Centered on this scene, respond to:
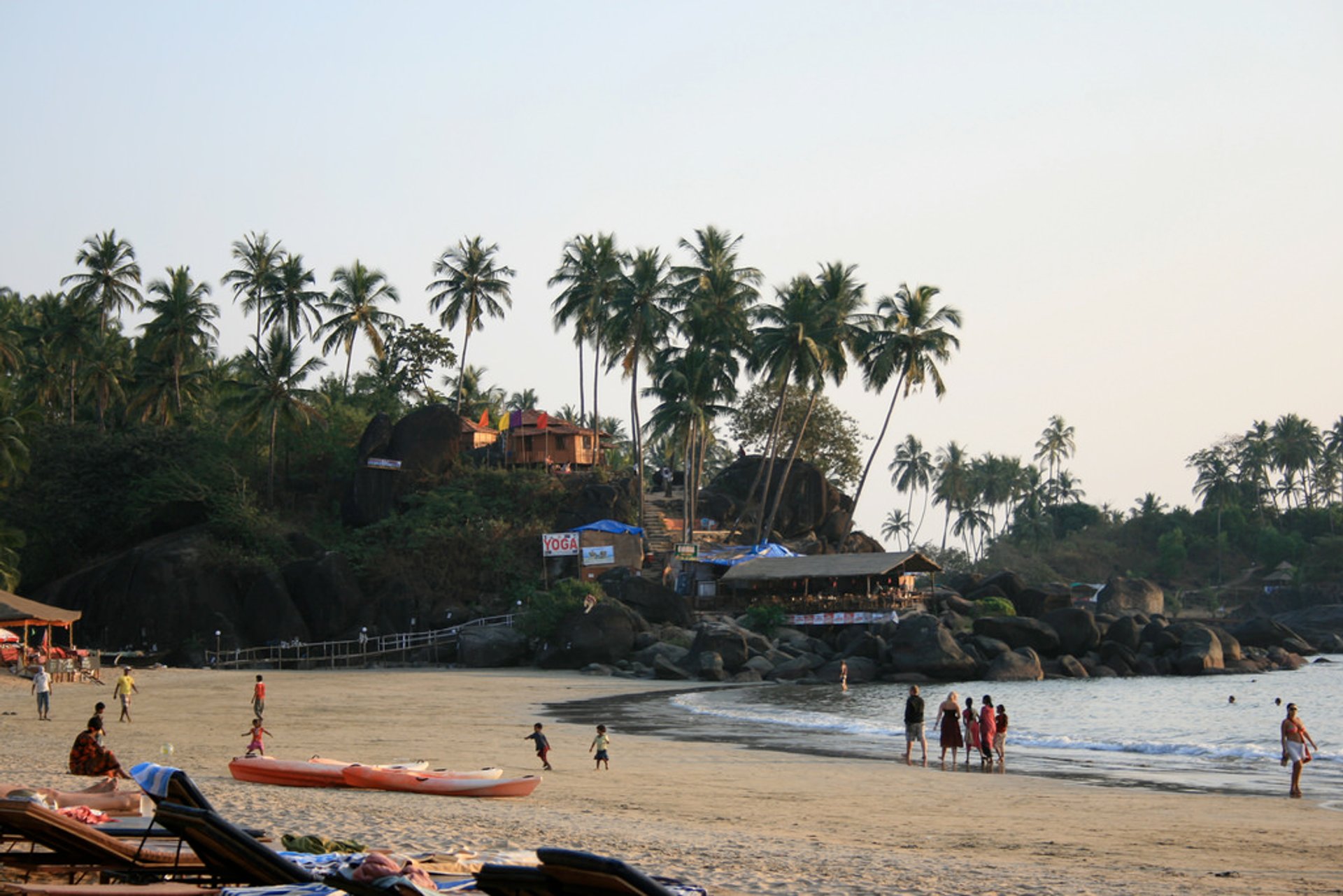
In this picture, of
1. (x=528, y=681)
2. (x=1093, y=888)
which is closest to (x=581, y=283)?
(x=528, y=681)

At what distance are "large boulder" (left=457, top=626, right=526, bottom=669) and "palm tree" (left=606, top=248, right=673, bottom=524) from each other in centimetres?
1398

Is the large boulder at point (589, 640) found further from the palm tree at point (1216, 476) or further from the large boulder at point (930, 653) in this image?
the palm tree at point (1216, 476)

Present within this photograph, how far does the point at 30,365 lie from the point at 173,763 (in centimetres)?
5693

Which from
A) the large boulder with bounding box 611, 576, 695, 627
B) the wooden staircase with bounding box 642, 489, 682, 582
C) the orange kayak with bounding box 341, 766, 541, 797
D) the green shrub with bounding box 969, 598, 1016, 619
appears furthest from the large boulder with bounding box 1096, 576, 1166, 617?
the orange kayak with bounding box 341, 766, 541, 797

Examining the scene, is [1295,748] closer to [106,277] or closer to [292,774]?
[292,774]

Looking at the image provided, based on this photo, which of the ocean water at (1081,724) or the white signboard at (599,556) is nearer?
the ocean water at (1081,724)

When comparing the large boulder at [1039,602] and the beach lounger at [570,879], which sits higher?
the large boulder at [1039,602]

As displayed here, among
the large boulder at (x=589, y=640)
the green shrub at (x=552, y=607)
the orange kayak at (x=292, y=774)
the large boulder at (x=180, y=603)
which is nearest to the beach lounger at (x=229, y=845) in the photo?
the orange kayak at (x=292, y=774)

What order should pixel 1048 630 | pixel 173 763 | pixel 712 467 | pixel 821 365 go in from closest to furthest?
1. pixel 173 763
2. pixel 1048 630
3. pixel 821 365
4. pixel 712 467

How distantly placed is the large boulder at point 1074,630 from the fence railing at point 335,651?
2361 cm

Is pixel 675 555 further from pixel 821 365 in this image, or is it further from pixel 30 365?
pixel 30 365

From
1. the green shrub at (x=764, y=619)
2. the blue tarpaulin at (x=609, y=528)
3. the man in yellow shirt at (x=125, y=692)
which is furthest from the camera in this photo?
the blue tarpaulin at (x=609, y=528)

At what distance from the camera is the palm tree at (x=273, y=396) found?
58000 mm

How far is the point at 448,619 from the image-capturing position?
53906 mm
